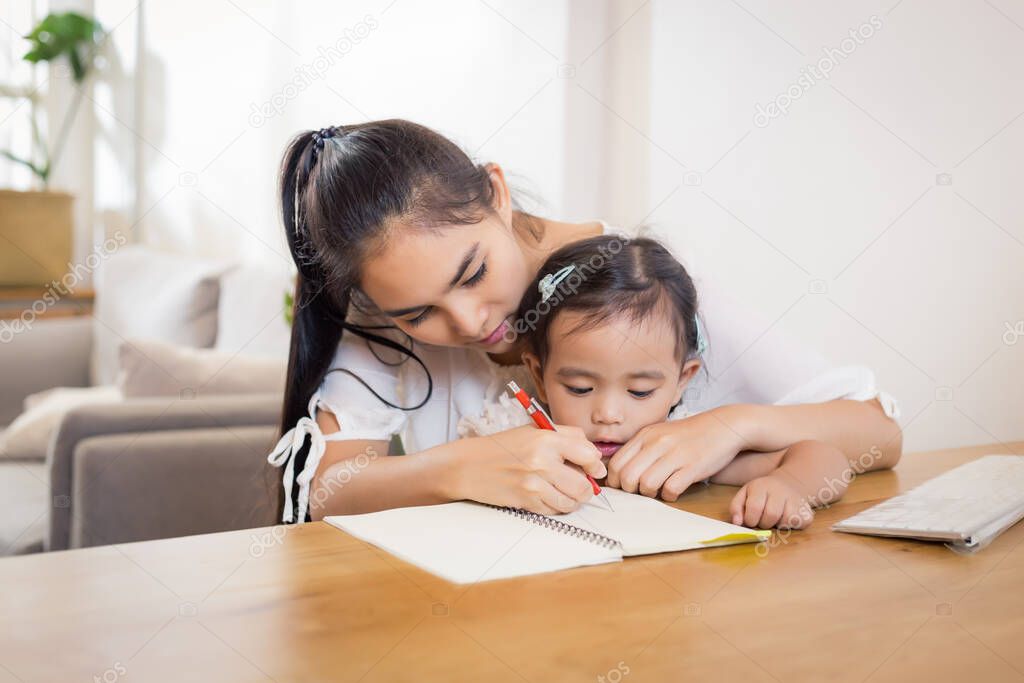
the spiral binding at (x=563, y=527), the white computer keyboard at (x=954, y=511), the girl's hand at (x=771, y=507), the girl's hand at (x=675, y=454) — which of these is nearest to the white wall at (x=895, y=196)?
the white computer keyboard at (x=954, y=511)

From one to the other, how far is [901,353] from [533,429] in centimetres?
107

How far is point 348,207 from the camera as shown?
1178 mm

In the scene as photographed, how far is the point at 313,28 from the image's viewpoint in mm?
3717

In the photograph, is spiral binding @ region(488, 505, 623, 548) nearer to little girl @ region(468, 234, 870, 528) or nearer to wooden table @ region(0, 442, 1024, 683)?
wooden table @ region(0, 442, 1024, 683)

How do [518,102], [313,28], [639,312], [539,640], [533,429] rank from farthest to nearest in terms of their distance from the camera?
1. [313,28]
2. [518,102]
3. [639,312]
4. [533,429]
5. [539,640]

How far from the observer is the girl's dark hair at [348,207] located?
1167 millimetres

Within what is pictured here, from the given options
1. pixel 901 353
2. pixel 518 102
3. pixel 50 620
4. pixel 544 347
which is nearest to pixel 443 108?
pixel 518 102

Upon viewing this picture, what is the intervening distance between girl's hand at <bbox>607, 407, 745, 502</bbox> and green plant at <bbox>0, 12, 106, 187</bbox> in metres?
4.02

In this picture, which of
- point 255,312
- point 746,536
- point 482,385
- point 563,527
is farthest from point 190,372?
point 746,536

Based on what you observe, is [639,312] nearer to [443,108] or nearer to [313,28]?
[443,108]

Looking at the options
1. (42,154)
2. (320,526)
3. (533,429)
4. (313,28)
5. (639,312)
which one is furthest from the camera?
(42,154)

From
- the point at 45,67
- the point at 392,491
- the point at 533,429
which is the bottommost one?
the point at 392,491

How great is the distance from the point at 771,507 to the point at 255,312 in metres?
2.63

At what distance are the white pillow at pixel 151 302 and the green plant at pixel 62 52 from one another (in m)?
0.84
